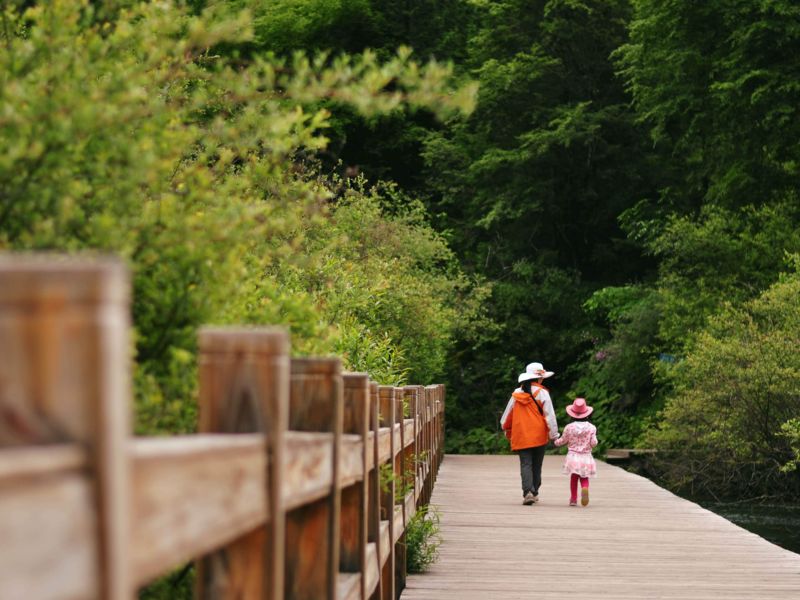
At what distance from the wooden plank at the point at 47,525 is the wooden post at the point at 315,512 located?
90.0 inches

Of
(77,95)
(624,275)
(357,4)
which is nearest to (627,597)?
(77,95)

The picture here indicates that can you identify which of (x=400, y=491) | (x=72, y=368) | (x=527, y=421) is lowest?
(x=527, y=421)

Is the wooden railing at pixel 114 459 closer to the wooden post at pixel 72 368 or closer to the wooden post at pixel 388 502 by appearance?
the wooden post at pixel 72 368

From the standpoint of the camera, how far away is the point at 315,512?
13.2 ft

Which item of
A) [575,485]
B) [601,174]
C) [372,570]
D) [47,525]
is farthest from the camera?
[601,174]

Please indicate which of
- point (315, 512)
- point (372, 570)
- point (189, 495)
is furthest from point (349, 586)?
point (189, 495)

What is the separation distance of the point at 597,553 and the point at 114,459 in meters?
10.2

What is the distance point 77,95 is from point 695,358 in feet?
69.1

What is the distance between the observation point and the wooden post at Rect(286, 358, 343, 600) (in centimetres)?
391

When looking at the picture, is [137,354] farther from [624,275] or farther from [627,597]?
[624,275]

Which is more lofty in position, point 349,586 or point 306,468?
point 306,468

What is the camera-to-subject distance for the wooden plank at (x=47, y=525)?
1480 mm

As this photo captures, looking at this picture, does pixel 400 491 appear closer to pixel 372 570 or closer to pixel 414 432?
pixel 414 432

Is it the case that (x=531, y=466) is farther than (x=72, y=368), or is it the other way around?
(x=531, y=466)
